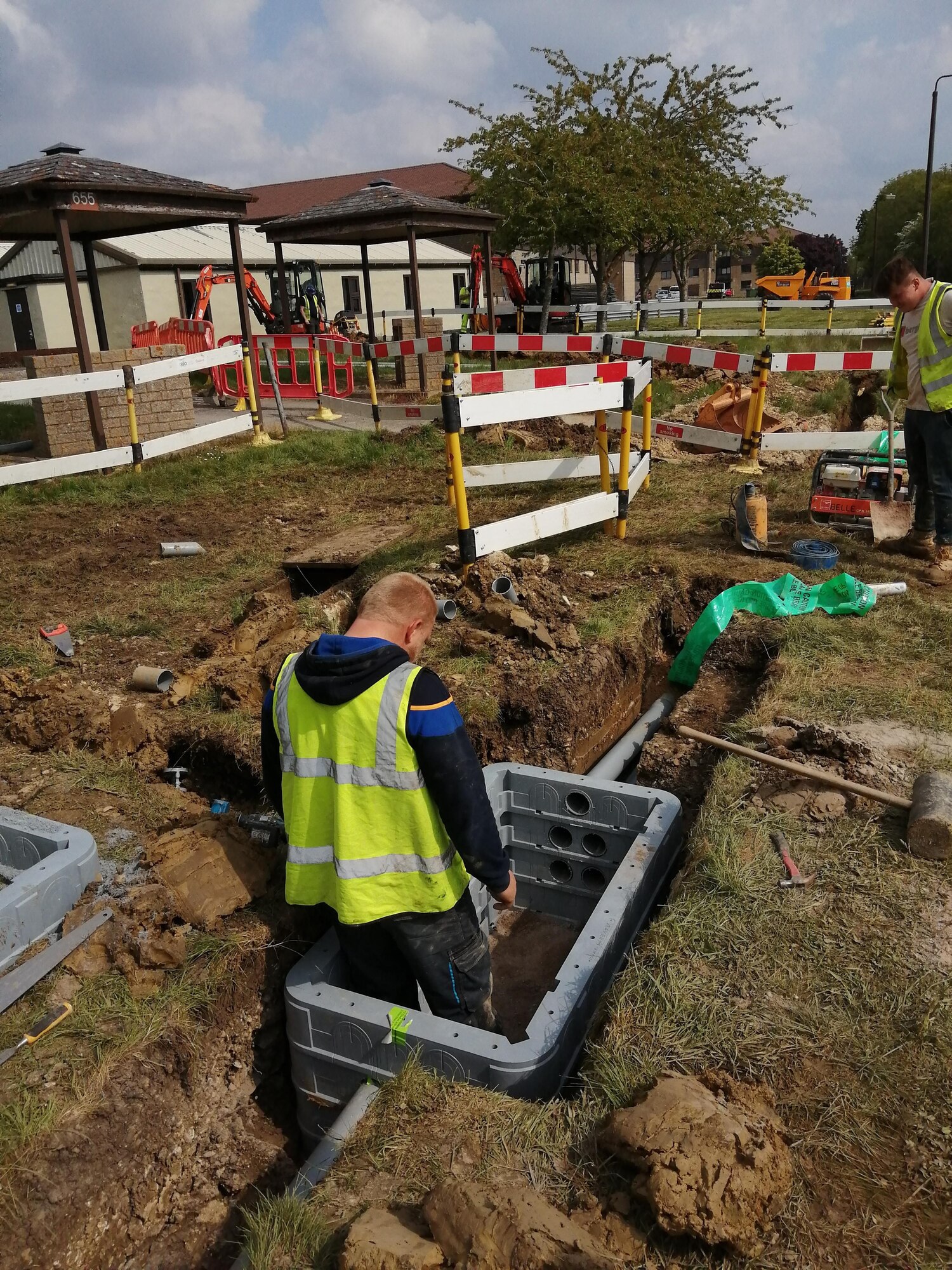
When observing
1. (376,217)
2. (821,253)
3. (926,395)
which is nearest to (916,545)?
(926,395)

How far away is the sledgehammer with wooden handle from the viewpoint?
3229mm

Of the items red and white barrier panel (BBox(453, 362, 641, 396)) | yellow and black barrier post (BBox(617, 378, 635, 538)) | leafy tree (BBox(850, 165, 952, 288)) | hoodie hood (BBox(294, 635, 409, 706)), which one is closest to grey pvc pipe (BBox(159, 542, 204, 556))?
red and white barrier panel (BBox(453, 362, 641, 396))

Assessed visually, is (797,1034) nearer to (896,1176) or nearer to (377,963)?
(896,1176)

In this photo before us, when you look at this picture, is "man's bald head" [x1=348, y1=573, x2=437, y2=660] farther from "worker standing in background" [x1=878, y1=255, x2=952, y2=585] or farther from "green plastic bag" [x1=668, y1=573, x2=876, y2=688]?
"worker standing in background" [x1=878, y1=255, x2=952, y2=585]

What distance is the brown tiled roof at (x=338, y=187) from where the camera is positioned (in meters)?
50.8

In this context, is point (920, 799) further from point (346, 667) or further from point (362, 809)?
point (346, 667)

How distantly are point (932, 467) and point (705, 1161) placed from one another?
550cm

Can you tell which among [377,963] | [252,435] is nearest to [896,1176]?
[377,963]

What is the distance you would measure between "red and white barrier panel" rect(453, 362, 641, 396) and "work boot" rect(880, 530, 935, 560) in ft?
8.25

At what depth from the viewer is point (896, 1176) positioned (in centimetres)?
220

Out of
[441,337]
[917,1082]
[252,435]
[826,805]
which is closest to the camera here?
[917,1082]

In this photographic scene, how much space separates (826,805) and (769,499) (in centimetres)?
578

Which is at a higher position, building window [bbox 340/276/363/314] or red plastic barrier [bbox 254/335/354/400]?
building window [bbox 340/276/363/314]

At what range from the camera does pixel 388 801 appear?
268 cm
